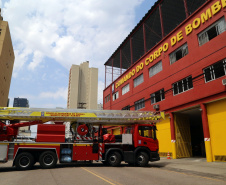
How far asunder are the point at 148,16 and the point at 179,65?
10616 mm

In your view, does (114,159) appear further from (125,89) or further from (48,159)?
(125,89)

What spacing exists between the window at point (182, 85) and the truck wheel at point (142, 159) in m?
9.15

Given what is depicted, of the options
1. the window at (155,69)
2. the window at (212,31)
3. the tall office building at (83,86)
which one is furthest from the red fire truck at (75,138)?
the tall office building at (83,86)

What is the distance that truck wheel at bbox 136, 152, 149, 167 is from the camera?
14227 mm

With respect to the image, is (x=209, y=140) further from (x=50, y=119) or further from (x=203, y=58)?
(x=50, y=119)

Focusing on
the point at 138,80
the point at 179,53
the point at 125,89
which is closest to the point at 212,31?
the point at 179,53

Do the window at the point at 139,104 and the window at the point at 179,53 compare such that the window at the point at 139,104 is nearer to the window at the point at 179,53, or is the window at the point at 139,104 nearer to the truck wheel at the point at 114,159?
the window at the point at 179,53

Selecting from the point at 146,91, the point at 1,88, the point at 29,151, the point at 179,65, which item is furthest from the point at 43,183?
the point at 1,88

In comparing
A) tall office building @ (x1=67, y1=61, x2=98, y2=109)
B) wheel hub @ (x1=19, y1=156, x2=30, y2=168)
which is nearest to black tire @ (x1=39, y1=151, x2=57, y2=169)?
wheel hub @ (x1=19, y1=156, x2=30, y2=168)

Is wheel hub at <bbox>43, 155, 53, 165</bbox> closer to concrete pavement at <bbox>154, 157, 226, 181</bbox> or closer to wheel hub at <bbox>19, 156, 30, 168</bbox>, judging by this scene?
wheel hub at <bbox>19, 156, 30, 168</bbox>

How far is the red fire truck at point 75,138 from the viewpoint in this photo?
12597 mm

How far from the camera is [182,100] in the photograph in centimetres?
2030

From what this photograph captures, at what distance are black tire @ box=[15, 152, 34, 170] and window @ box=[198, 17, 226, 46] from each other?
1751 centimetres

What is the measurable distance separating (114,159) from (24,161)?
6015 mm
